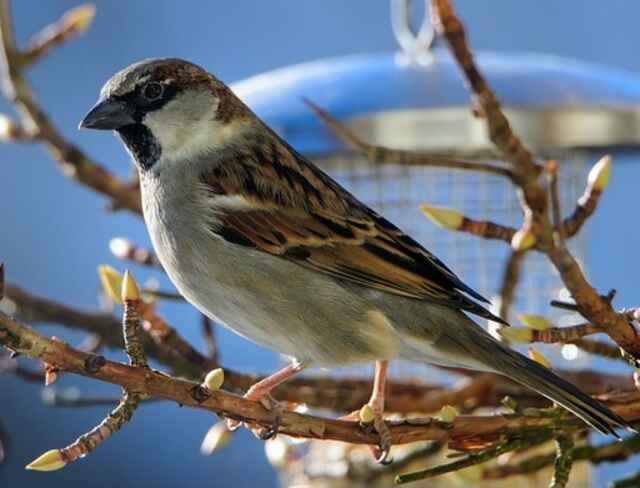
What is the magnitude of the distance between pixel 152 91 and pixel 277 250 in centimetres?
31

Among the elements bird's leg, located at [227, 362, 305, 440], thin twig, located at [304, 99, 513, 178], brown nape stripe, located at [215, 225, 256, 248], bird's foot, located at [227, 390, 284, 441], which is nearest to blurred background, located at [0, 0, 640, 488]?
brown nape stripe, located at [215, 225, 256, 248]

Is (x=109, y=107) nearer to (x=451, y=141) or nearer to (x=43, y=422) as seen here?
(x=451, y=141)

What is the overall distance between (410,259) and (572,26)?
14.2 ft

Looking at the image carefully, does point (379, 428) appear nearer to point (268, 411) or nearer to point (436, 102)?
point (268, 411)

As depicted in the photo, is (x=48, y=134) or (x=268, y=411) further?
(x=48, y=134)

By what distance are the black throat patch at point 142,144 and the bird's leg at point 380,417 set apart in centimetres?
47

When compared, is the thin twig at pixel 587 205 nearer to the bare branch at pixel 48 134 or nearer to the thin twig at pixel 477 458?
the thin twig at pixel 477 458

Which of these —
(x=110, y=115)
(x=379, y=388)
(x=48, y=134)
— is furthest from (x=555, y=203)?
(x=48, y=134)

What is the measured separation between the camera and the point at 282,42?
6398 mm

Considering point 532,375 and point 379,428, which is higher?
point 532,375

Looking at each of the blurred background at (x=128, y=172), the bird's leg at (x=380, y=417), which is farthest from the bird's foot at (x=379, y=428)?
the blurred background at (x=128, y=172)

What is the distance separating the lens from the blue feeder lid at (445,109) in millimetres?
2039

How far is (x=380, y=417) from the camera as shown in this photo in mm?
1588

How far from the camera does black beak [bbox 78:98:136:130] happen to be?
6.51 feet
